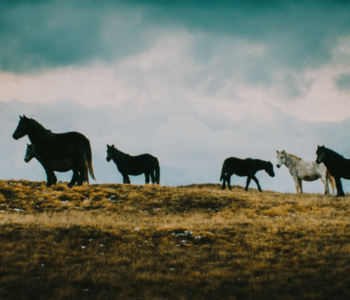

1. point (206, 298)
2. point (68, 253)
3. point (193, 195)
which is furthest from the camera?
point (193, 195)

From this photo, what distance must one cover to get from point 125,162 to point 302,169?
12286 mm

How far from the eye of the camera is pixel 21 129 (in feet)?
61.3

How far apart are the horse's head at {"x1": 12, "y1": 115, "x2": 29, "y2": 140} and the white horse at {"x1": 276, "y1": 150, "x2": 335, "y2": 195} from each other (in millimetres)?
17003

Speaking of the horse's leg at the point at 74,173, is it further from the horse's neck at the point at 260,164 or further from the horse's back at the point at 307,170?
the horse's back at the point at 307,170

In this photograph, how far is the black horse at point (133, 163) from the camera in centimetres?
2622

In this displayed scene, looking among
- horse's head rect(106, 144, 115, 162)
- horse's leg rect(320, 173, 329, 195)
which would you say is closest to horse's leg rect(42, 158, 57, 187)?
horse's head rect(106, 144, 115, 162)

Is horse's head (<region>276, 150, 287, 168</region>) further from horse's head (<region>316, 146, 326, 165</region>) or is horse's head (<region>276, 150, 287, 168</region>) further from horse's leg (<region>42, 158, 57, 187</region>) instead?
horse's leg (<region>42, 158, 57, 187</region>)

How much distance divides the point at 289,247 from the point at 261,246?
33.1 inches

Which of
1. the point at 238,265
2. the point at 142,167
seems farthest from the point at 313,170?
the point at 238,265

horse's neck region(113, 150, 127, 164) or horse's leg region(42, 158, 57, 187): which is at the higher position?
horse's neck region(113, 150, 127, 164)

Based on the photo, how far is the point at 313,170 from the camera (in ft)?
82.5

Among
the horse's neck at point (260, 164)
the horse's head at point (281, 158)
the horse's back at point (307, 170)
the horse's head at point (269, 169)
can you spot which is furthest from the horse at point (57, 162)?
the horse's back at point (307, 170)

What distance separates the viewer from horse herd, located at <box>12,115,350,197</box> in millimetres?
19322

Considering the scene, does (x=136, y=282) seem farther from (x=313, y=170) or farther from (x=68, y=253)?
(x=313, y=170)
